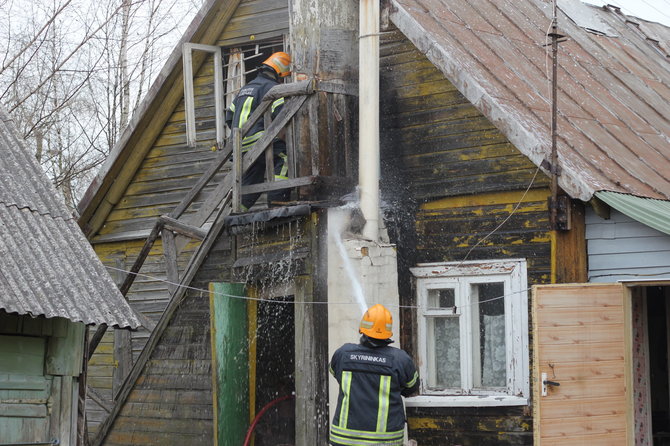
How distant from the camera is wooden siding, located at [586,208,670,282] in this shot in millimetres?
9820

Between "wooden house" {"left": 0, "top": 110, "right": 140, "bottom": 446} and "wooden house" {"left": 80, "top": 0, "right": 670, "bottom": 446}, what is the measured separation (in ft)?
6.36

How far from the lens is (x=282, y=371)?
12.1m

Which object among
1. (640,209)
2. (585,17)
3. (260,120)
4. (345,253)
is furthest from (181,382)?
(585,17)

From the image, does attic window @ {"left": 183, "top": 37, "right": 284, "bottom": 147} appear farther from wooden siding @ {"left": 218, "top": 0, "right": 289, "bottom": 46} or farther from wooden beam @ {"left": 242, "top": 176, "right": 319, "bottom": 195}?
wooden beam @ {"left": 242, "top": 176, "right": 319, "bottom": 195}

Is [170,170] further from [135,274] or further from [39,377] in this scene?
[39,377]

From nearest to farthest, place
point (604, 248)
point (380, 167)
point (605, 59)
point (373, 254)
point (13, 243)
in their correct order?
1. point (13, 243)
2. point (604, 248)
3. point (373, 254)
4. point (380, 167)
5. point (605, 59)

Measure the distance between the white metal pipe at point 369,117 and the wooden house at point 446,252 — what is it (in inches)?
5.1

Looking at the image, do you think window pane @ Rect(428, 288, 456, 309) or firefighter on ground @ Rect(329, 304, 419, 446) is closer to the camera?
firefighter on ground @ Rect(329, 304, 419, 446)

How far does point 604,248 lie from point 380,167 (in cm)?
258

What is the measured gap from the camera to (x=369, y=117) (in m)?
11.1

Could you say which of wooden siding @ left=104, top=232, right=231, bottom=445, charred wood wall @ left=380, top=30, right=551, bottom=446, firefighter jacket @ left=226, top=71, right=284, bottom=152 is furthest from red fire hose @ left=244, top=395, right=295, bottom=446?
firefighter jacket @ left=226, top=71, right=284, bottom=152

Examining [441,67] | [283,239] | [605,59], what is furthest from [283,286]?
[605,59]

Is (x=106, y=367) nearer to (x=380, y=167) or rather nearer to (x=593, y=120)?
(x=380, y=167)

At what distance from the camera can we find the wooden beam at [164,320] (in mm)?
12516
